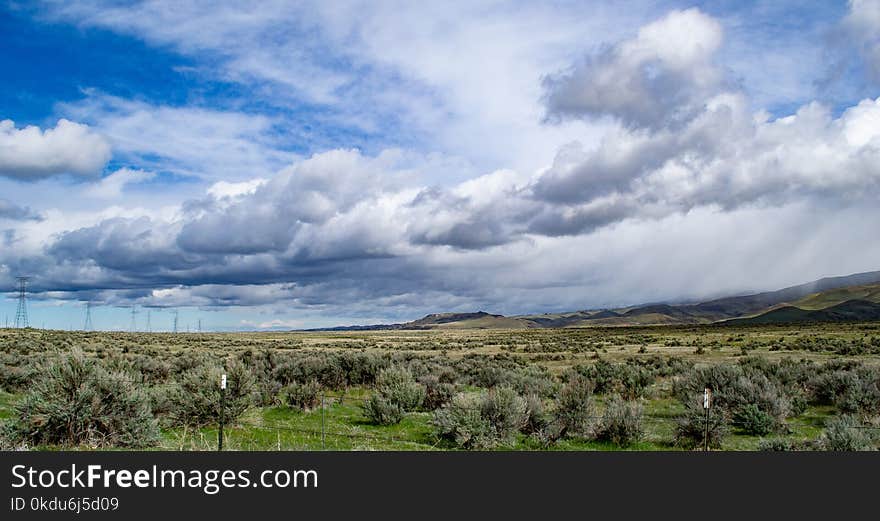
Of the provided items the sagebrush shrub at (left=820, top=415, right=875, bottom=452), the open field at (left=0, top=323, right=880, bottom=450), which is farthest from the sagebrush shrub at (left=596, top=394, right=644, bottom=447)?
the sagebrush shrub at (left=820, top=415, right=875, bottom=452)

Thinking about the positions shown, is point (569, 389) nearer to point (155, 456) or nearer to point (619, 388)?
point (619, 388)

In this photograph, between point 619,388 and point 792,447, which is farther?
point 619,388

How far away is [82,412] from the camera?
13383 mm

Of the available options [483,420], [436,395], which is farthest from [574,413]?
[436,395]

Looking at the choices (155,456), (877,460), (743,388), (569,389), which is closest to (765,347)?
(743,388)

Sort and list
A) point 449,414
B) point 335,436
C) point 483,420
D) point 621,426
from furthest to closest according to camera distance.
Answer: point 335,436, point 449,414, point 621,426, point 483,420

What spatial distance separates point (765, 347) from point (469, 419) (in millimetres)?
56473

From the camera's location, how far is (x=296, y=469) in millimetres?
6535

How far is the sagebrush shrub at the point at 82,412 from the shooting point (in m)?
13.2

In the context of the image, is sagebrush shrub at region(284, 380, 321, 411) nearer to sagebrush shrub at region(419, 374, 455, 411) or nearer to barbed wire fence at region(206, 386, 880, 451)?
barbed wire fence at region(206, 386, 880, 451)

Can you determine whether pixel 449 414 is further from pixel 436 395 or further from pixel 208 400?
pixel 208 400

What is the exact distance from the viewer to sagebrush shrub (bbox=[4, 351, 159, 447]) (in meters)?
13.2

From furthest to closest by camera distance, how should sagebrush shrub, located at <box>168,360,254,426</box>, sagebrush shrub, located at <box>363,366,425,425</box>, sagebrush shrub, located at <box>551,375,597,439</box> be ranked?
sagebrush shrub, located at <box>363,366,425,425</box> → sagebrush shrub, located at <box>168,360,254,426</box> → sagebrush shrub, located at <box>551,375,597,439</box>

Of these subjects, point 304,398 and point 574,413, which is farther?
point 304,398
